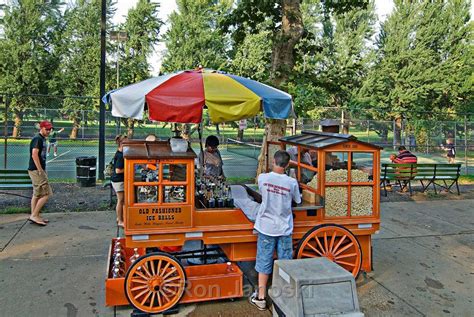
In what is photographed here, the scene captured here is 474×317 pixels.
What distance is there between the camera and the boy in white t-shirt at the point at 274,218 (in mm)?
4211

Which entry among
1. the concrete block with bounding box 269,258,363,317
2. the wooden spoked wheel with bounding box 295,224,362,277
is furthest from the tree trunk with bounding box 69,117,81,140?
the concrete block with bounding box 269,258,363,317

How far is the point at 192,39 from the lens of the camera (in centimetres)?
3544

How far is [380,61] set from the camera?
134 feet

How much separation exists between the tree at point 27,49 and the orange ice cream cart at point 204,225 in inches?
1186

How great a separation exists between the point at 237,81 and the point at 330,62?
1542 inches

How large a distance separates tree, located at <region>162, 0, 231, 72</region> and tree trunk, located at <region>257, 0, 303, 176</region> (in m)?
24.9

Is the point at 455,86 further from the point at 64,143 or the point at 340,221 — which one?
the point at 340,221

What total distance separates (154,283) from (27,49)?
33.1m

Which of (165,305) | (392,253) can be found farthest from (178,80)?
(392,253)

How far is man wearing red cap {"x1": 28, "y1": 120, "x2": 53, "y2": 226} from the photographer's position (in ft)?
22.2

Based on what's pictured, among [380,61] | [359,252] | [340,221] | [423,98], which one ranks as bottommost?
[359,252]

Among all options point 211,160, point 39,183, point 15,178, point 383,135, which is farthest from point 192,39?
point 211,160

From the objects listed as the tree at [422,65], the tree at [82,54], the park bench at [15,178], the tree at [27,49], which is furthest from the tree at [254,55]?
the park bench at [15,178]

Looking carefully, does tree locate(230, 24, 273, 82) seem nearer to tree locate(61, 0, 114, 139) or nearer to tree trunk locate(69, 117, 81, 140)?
tree locate(61, 0, 114, 139)
